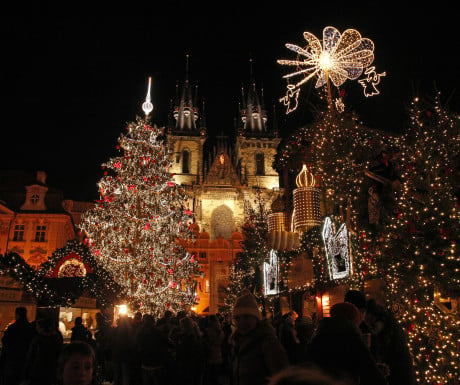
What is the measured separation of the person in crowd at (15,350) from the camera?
20.4ft

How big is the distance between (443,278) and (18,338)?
294 inches

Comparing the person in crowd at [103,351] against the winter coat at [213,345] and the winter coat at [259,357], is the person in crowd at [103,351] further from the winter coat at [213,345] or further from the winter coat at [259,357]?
the winter coat at [259,357]

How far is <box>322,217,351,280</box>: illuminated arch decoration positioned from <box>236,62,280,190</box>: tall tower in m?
46.6

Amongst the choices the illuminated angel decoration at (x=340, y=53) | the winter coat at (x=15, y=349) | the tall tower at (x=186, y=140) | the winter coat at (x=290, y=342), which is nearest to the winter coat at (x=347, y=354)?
the winter coat at (x=15, y=349)

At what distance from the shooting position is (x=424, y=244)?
738cm

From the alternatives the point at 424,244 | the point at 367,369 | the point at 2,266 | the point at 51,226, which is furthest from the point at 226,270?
the point at 367,369

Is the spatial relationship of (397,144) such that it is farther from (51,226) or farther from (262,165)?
(262,165)

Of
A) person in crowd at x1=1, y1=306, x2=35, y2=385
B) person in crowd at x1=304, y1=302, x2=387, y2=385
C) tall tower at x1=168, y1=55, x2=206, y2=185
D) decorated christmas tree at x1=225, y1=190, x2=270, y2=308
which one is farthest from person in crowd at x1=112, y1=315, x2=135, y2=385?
tall tower at x1=168, y1=55, x2=206, y2=185

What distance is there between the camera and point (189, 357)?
6.80 metres

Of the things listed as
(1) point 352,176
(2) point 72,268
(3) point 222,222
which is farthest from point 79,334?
(3) point 222,222

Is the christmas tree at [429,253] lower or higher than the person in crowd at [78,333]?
higher

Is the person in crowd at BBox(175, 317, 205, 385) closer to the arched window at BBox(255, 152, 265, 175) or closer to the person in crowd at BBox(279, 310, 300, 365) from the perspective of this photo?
the person in crowd at BBox(279, 310, 300, 365)

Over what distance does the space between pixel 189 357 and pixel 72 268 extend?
458 inches

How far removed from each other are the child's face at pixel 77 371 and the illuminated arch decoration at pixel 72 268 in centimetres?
1484
